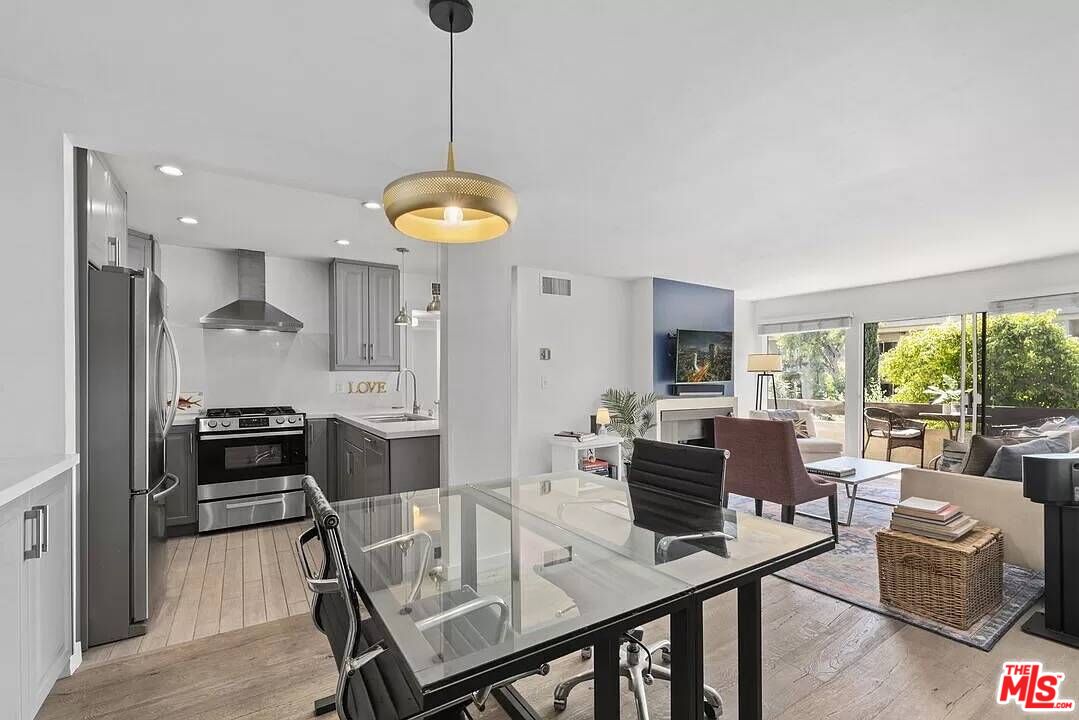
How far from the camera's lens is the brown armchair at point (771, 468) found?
3514mm

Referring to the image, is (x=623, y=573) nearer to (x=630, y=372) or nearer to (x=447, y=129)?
(x=447, y=129)

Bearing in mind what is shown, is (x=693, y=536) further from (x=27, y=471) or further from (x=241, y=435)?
(x=241, y=435)

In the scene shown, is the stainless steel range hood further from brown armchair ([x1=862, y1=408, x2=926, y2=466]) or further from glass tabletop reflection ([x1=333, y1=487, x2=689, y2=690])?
brown armchair ([x1=862, y1=408, x2=926, y2=466])

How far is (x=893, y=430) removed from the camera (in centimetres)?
617

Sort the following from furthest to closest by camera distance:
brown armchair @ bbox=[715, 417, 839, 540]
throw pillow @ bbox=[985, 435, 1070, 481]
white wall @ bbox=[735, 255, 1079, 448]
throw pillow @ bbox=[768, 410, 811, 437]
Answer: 1. throw pillow @ bbox=[768, 410, 811, 437]
2. white wall @ bbox=[735, 255, 1079, 448]
3. brown armchair @ bbox=[715, 417, 839, 540]
4. throw pillow @ bbox=[985, 435, 1070, 481]

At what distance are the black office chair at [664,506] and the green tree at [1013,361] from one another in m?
5.35

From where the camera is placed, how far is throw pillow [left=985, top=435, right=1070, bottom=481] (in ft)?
9.82

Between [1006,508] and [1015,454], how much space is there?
36 centimetres

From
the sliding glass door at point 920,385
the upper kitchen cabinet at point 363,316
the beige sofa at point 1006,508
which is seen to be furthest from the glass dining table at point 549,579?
the sliding glass door at point 920,385

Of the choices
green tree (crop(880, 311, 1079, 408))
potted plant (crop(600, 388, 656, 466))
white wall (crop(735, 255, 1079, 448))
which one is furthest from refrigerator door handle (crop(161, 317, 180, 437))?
green tree (crop(880, 311, 1079, 408))

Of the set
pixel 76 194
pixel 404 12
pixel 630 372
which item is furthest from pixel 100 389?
pixel 630 372

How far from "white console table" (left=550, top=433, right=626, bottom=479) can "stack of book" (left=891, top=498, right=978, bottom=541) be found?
9.07 feet

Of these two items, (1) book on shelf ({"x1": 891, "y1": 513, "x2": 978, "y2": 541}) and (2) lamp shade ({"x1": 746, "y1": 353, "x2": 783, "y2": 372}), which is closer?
(1) book on shelf ({"x1": 891, "y1": 513, "x2": 978, "y2": 541})

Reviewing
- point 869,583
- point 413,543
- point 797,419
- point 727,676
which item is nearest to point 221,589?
point 413,543
